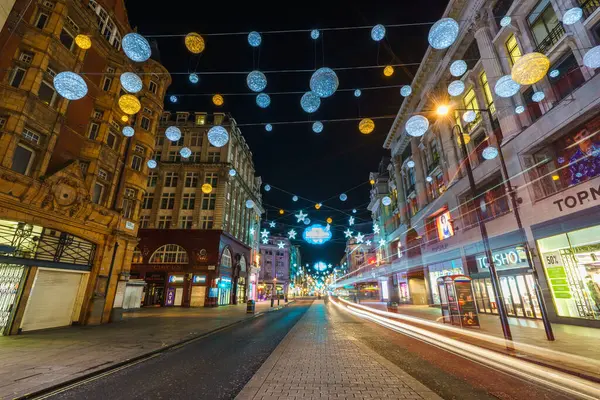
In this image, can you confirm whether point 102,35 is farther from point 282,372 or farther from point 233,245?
point 233,245

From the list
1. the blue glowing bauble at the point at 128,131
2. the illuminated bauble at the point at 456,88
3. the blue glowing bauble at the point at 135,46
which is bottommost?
the blue glowing bauble at the point at 135,46

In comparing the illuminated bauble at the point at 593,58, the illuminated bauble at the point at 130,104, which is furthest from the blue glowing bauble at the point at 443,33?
the illuminated bauble at the point at 130,104

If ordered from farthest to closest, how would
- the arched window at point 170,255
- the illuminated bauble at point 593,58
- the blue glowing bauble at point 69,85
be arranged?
the arched window at point 170,255, the illuminated bauble at point 593,58, the blue glowing bauble at point 69,85

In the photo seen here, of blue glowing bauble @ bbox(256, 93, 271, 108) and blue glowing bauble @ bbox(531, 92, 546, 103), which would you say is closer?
blue glowing bauble @ bbox(256, 93, 271, 108)

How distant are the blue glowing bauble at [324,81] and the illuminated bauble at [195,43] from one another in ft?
13.1

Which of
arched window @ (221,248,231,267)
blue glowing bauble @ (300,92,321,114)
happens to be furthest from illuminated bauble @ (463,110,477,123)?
arched window @ (221,248,231,267)

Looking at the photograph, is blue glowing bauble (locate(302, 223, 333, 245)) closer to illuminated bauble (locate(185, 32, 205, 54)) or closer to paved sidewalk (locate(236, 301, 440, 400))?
paved sidewalk (locate(236, 301, 440, 400))

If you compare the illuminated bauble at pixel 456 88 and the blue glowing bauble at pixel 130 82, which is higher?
the illuminated bauble at pixel 456 88

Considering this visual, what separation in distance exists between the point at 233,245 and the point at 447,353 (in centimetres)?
3312

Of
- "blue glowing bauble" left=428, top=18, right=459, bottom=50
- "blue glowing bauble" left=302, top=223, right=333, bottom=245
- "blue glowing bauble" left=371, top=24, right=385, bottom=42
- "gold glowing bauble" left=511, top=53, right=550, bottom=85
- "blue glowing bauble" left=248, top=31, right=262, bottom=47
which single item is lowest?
"blue glowing bauble" left=302, top=223, right=333, bottom=245

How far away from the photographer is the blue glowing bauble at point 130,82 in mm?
9086

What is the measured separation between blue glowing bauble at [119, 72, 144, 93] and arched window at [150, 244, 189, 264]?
2682 cm

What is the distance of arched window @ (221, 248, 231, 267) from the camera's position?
113ft

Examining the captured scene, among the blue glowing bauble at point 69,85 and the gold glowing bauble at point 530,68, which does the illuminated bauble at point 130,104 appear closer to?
the blue glowing bauble at point 69,85
